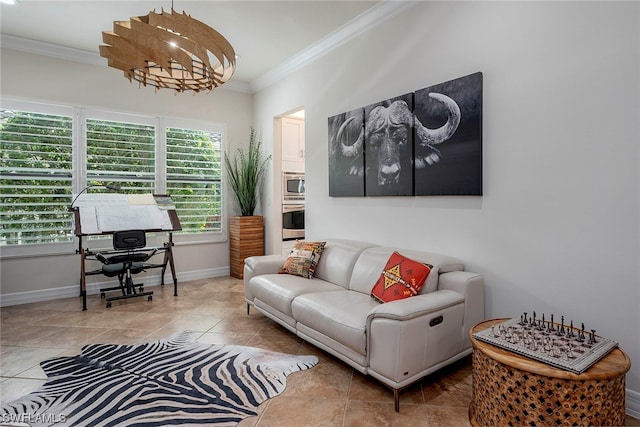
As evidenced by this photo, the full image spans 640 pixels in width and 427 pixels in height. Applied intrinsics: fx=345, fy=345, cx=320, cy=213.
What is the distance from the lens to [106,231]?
410 centimetres

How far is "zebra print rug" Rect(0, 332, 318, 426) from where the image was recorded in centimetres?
198

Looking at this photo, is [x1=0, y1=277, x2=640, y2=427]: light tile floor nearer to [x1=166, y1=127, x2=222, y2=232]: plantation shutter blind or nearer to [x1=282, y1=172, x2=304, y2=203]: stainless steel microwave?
A: [x1=166, y1=127, x2=222, y2=232]: plantation shutter blind

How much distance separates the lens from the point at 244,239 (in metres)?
5.36

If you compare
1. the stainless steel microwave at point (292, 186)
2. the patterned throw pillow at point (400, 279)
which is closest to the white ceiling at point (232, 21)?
the stainless steel microwave at point (292, 186)

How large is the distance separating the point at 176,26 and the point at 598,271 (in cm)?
304

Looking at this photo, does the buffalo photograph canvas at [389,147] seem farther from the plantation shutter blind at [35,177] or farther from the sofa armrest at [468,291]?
the plantation shutter blind at [35,177]

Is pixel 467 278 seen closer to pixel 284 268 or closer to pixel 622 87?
pixel 622 87

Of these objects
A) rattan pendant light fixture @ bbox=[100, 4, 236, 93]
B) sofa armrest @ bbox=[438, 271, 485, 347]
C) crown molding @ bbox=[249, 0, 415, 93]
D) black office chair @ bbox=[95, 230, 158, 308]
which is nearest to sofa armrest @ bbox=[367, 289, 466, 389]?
sofa armrest @ bbox=[438, 271, 485, 347]

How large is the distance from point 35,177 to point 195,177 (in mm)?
1907

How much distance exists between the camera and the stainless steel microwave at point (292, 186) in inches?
212

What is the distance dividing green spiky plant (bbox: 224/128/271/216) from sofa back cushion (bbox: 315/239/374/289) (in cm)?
226

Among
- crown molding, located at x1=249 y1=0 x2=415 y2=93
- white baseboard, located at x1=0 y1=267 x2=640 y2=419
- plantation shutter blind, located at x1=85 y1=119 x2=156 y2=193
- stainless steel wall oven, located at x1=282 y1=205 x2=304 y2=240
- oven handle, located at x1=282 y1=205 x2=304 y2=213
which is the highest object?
crown molding, located at x1=249 y1=0 x2=415 y2=93

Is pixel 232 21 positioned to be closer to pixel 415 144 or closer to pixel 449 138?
pixel 415 144

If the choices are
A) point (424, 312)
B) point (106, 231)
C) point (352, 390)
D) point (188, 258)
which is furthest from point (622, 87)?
point (188, 258)
